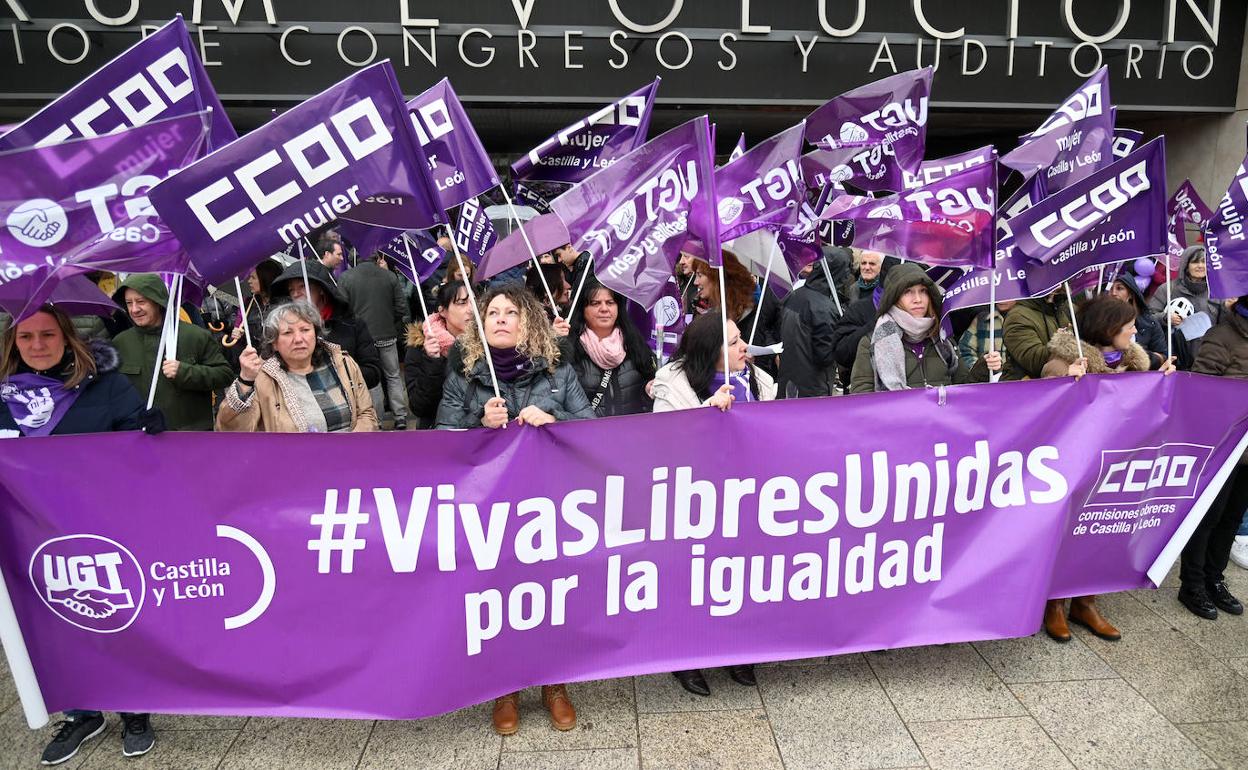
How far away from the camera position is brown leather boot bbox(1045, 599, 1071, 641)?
158 inches

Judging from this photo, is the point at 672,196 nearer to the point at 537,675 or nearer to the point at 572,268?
the point at 537,675

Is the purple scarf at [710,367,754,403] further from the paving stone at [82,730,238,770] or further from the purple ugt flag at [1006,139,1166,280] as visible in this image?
the paving stone at [82,730,238,770]

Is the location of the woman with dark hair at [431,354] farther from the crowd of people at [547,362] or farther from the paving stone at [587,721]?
the paving stone at [587,721]

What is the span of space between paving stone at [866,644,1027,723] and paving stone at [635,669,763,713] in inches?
26.0

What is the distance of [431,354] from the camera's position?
4.76 m

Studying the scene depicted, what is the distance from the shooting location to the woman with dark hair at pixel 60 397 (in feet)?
10.5

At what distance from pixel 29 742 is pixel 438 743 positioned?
1760 mm

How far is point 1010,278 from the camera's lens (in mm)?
4172

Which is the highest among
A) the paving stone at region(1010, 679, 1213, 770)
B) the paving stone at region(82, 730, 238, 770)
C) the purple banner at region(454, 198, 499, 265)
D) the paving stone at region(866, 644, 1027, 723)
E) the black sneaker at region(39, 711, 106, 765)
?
the purple banner at region(454, 198, 499, 265)

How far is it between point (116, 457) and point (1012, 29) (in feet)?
41.2

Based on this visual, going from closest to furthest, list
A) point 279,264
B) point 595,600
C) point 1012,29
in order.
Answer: point 595,600
point 279,264
point 1012,29

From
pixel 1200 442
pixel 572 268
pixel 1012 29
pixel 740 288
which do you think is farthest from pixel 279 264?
pixel 1012 29

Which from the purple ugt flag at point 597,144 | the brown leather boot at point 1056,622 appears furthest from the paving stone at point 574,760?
the purple ugt flag at point 597,144

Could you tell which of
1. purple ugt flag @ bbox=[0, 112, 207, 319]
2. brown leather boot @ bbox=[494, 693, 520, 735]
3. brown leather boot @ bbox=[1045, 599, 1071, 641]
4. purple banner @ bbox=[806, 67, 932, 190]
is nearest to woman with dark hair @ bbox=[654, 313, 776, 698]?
brown leather boot @ bbox=[494, 693, 520, 735]
